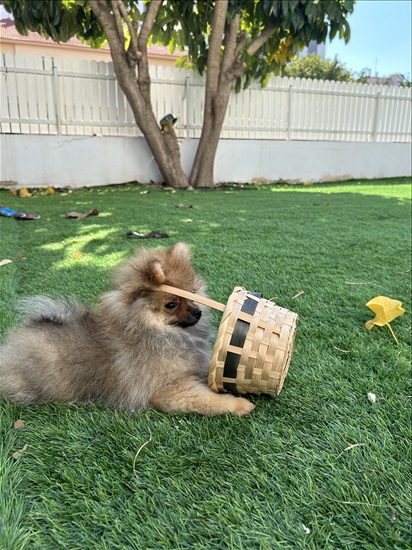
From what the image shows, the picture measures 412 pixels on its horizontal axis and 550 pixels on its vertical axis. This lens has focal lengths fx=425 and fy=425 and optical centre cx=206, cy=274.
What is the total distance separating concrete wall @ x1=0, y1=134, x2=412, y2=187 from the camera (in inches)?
334

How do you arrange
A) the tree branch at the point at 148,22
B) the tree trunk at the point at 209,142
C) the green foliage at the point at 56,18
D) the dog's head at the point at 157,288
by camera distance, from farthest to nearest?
the tree trunk at the point at 209,142 → the green foliage at the point at 56,18 → the tree branch at the point at 148,22 → the dog's head at the point at 157,288

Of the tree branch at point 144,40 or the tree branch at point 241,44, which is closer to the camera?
the tree branch at point 144,40

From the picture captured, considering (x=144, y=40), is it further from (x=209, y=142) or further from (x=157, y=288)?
(x=157, y=288)

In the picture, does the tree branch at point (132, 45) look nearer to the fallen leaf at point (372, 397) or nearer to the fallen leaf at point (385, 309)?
the fallen leaf at point (385, 309)

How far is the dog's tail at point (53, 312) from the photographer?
1928mm

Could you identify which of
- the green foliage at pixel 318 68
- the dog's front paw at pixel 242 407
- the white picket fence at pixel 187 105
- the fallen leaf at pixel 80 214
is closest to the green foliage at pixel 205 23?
the white picket fence at pixel 187 105

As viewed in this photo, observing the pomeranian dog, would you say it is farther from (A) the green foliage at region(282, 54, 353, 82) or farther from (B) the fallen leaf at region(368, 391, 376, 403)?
(A) the green foliage at region(282, 54, 353, 82)

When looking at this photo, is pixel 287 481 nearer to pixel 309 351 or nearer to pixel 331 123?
pixel 309 351

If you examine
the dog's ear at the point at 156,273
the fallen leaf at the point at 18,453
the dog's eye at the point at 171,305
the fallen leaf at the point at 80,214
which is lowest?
the fallen leaf at the point at 18,453

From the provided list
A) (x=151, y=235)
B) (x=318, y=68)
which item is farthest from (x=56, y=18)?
(x=318, y=68)

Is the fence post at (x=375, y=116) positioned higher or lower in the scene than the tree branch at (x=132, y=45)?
lower

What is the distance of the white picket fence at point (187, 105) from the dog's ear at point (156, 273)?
810 cm

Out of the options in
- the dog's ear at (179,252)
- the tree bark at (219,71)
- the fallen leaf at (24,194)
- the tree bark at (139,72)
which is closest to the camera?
the dog's ear at (179,252)

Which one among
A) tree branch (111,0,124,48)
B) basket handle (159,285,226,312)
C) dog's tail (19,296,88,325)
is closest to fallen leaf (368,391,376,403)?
basket handle (159,285,226,312)
